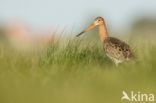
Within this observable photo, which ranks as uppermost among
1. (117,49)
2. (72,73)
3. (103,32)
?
(103,32)

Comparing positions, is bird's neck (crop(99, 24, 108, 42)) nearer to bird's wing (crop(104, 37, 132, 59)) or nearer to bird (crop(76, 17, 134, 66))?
bird (crop(76, 17, 134, 66))

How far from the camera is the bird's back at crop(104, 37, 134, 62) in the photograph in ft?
46.4

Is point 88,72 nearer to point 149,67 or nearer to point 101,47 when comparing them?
point 149,67

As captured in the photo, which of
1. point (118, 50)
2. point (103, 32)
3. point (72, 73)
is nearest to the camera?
point (72, 73)

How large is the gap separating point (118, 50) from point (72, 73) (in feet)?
6.56

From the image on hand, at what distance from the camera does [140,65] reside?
13.0m

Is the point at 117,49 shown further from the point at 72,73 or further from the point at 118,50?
the point at 72,73

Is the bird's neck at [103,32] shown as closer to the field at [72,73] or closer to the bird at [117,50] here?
the bird at [117,50]

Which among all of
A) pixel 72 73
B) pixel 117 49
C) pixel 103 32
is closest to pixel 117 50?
pixel 117 49

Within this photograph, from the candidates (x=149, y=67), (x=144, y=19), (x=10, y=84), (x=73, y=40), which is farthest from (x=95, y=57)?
(x=144, y=19)

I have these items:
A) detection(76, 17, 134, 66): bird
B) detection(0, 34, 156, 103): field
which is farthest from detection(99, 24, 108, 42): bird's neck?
detection(0, 34, 156, 103): field

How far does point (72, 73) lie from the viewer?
41.4 ft

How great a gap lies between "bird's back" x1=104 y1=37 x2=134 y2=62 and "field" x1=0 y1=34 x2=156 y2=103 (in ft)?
0.40

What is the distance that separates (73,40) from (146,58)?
1.37m
